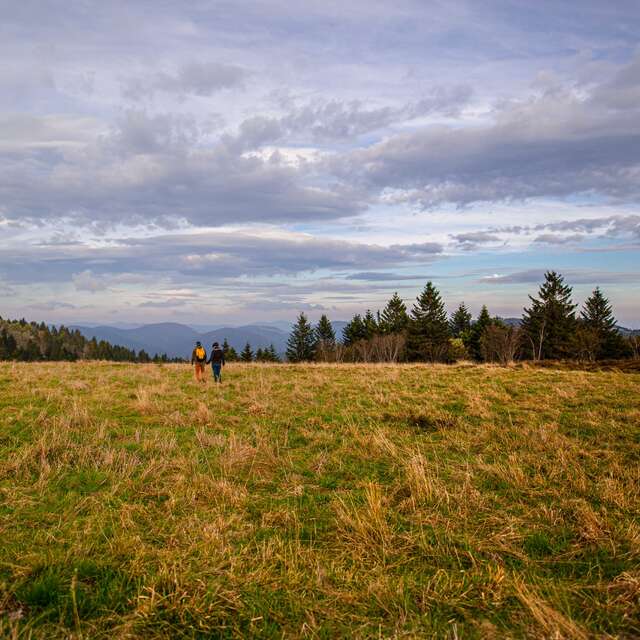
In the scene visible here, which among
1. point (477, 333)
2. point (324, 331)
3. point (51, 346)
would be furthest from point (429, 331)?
point (51, 346)

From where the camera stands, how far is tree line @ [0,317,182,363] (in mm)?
116375

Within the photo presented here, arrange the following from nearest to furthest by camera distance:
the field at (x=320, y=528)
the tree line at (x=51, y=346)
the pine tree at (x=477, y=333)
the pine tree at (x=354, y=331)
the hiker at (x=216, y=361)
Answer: the field at (x=320, y=528) → the hiker at (x=216, y=361) → the pine tree at (x=477, y=333) → the pine tree at (x=354, y=331) → the tree line at (x=51, y=346)

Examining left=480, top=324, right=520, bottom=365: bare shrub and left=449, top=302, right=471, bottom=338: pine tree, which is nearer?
left=480, top=324, right=520, bottom=365: bare shrub

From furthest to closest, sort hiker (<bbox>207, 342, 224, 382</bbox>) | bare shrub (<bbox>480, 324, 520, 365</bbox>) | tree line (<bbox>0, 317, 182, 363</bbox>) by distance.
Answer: tree line (<bbox>0, 317, 182, 363</bbox>), bare shrub (<bbox>480, 324, 520, 365</bbox>), hiker (<bbox>207, 342, 224, 382</bbox>)

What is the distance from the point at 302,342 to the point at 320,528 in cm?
9091

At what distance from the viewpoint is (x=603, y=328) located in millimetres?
77562

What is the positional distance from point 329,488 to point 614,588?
137 inches

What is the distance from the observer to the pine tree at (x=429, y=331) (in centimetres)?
7741

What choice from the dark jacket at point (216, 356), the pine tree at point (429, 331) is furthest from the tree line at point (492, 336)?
the dark jacket at point (216, 356)

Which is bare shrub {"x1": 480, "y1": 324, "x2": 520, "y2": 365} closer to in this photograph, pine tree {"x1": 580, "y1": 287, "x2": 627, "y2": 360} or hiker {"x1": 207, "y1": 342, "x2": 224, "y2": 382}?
pine tree {"x1": 580, "y1": 287, "x2": 627, "y2": 360}

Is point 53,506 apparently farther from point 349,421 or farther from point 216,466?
point 349,421

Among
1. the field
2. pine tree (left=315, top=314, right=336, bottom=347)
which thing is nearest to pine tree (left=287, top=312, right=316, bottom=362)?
pine tree (left=315, top=314, right=336, bottom=347)

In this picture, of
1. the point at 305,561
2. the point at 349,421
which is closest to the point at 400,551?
the point at 305,561

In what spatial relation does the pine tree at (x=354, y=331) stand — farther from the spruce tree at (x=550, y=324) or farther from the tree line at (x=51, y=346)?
the tree line at (x=51, y=346)
